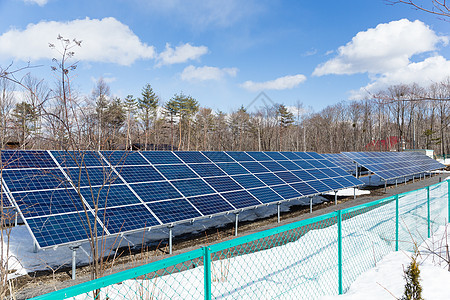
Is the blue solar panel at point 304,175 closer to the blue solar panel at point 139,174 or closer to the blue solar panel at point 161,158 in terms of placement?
the blue solar panel at point 161,158

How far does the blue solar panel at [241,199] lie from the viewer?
1009 centimetres

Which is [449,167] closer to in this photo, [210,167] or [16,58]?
[210,167]

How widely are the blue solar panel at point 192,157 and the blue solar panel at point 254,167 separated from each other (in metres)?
2.18

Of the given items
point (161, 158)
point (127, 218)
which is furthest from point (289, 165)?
point (127, 218)

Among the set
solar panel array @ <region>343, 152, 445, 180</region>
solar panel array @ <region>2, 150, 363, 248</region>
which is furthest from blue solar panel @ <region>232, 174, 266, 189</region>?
solar panel array @ <region>343, 152, 445, 180</region>

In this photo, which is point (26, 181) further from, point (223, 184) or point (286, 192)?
point (286, 192)

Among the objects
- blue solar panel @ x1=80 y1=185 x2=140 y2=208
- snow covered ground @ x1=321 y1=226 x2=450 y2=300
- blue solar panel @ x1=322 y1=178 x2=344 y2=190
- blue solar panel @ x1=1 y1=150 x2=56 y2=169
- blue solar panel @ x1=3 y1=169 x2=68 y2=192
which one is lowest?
snow covered ground @ x1=321 y1=226 x2=450 y2=300

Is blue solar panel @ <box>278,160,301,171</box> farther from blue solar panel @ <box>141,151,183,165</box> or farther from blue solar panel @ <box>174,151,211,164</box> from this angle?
blue solar panel @ <box>141,151,183,165</box>

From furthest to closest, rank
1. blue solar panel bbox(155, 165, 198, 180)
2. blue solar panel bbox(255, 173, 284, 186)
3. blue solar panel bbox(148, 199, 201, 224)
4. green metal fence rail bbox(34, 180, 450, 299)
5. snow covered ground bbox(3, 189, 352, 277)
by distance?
blue solar panel bbox(255, 173, 284, 186) < blue solar panel bbox(155, 165, 198, 180) < blue solar panel bbox(148, 199, 201, 224) < snow covered ground bbox(3, 189, 352, 277) < green metal fence rail bbox(34, 180, 450, 299)

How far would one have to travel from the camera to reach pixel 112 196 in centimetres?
826

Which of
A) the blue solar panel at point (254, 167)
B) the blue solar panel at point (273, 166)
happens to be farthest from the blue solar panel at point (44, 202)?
the blue solar panel at point (273, 166)

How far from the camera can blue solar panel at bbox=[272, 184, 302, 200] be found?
1182 cm

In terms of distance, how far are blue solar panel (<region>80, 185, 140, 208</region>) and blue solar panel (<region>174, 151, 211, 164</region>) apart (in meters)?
3.85

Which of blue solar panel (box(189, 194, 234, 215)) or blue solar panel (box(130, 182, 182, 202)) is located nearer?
blue solar panel (box(130, 182, 182, 202))
